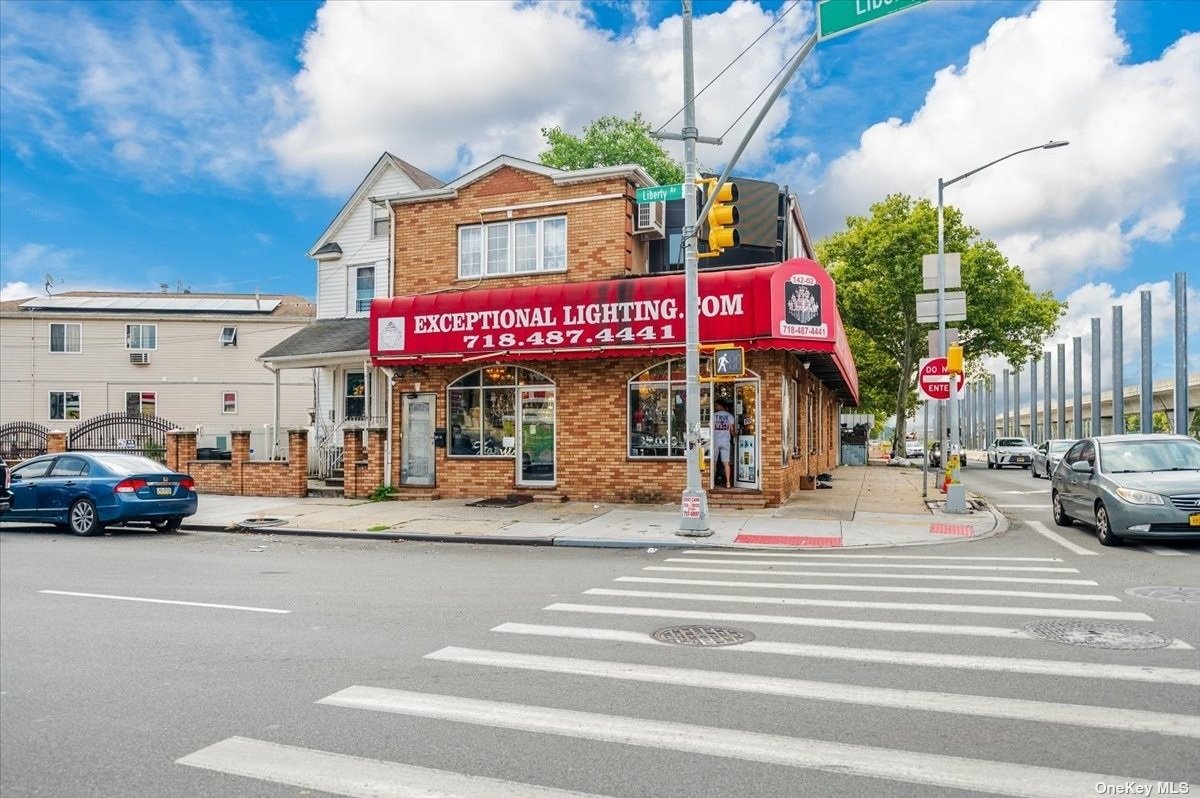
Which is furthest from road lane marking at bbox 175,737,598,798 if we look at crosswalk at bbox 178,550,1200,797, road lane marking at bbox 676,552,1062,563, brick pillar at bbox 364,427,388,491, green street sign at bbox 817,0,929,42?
brick pillar at bbox 364,427,388,491

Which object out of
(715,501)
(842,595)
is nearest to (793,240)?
(715,501)

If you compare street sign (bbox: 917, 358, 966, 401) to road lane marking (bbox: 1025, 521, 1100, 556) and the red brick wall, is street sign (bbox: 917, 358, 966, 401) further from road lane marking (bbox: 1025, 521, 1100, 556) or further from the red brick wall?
the red brick wall

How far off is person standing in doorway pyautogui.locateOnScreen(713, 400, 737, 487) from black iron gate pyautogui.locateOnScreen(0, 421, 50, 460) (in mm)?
21026

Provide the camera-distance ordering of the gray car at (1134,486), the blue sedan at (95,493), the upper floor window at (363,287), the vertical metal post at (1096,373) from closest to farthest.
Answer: the gray car at (1134,486) < the blue sedan at (95,493) < the upper floor window at (363,287) < the vertical metal post at (1096,373)

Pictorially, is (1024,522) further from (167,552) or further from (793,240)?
(167,552)

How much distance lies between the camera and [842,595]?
8445 millimetres

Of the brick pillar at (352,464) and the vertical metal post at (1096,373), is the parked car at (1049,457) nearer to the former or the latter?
the brick pillar at (352,464)

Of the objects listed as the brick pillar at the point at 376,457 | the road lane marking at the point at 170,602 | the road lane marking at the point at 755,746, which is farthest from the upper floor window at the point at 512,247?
the road lane marking at the point at 755,746

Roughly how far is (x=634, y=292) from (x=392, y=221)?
7.23 m

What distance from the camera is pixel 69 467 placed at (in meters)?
15.3

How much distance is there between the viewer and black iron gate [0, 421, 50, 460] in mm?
26281

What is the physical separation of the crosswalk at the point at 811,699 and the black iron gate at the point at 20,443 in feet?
83.4

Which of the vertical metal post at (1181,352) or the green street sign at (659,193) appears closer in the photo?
the green street sign at (659,193)

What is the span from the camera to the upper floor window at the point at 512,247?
18953 mm
